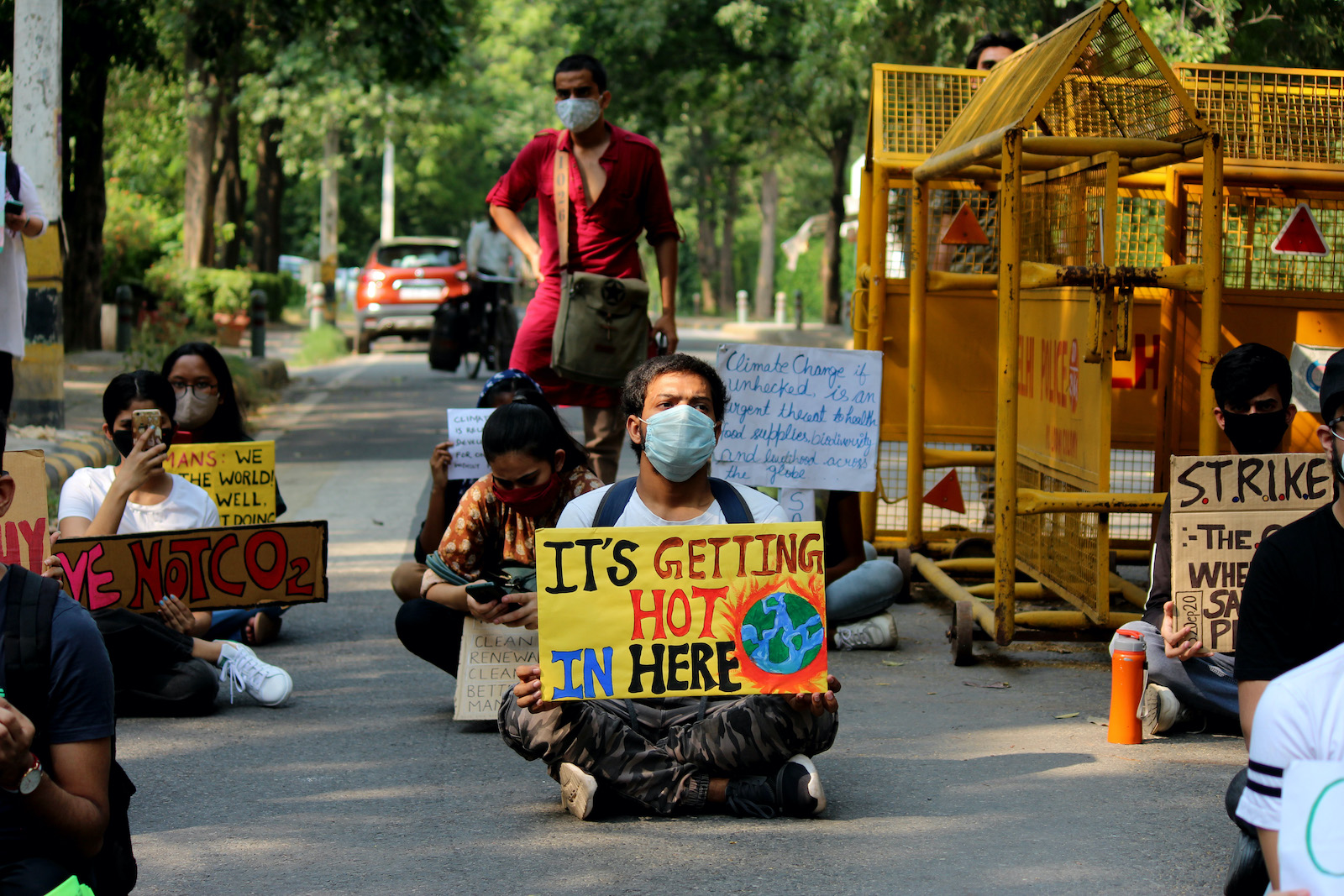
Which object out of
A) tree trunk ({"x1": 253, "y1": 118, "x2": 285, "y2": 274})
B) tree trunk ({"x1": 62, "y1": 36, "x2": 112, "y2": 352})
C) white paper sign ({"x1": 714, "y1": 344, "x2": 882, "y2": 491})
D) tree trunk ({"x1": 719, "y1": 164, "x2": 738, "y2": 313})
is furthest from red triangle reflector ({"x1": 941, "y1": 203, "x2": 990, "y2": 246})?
tree trunk ({"x1": 719, "y1": 164, "x2": 738, "y2": 313})

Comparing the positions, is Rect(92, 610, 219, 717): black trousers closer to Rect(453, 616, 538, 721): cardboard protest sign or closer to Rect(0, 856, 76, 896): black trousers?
Rect(453, 616, 538, 721): cardboard protest sign

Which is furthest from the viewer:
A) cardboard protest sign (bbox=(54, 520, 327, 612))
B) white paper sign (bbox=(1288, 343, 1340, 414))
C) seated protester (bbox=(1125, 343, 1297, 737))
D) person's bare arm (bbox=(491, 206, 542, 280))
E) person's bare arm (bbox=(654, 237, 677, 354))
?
person's bare arm (bbox=(491, 206, 542, 280))

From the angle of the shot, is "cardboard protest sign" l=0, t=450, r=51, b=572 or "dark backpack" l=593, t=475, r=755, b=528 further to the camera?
"cardboard protest sign" l=0, t=450, r=51, b=572

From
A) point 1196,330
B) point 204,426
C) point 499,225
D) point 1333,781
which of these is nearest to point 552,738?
point 1333,781

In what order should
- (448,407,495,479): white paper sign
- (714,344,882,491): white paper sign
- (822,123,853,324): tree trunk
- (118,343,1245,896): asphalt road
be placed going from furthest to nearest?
(822,123,853,324): tree trunk, (714,344,882,491): white paper sign, (448,407,495,479): white paper sign, (118,343,1245,896): asphalt road

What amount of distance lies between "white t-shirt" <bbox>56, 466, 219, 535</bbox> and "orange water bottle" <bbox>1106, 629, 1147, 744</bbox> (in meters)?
3.07

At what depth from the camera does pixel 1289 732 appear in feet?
7.31

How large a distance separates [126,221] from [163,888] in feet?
89.7

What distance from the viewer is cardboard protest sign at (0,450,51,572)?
4.42 metres

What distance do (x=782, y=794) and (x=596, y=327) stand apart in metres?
3.17

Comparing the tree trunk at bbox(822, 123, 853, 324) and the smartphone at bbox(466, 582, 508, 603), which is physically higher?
the tree trunk at bbox(822, 123, 853, 324)

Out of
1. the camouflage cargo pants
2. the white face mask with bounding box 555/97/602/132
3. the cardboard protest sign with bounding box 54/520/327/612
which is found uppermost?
the white face mask with bounding box 555/97/602/132

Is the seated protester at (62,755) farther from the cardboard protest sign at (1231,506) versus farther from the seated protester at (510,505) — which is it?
the cardboard protest sign at (1231,506)

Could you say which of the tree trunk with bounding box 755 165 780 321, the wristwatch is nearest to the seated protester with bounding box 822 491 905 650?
the wristwatch
